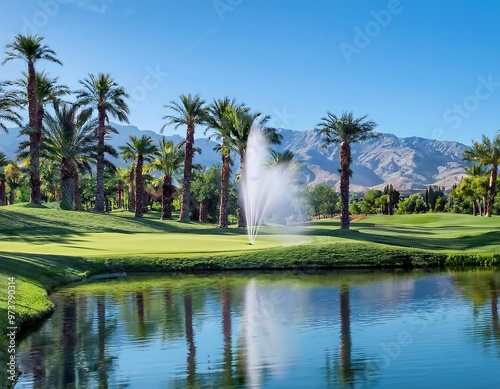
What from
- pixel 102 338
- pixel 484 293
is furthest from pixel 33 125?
pixel 484 293

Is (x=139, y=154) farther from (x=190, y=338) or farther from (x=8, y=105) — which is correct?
(x=190, y=338)

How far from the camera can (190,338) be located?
53.1ft

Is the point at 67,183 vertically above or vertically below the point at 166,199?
above

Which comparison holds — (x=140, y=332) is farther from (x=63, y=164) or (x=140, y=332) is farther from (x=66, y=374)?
(x=63, y=164)

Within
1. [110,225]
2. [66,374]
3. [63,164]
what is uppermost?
[63,164]

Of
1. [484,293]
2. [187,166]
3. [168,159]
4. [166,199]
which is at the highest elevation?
[168,159]

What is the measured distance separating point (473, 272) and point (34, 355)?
76.6ft

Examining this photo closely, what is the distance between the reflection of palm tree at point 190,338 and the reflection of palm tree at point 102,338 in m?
1.81

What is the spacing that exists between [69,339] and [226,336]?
439 centimetres

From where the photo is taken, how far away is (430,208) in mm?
136750

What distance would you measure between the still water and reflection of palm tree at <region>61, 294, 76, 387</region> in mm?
46

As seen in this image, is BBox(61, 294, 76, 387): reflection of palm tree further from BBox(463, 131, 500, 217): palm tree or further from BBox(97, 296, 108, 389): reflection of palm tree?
BBox(463, 131, 500, 217): palm tree

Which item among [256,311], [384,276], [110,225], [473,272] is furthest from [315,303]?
[110,225]

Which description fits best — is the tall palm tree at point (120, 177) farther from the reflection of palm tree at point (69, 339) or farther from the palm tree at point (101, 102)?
the reflection of palm tree at point (69, 339)
